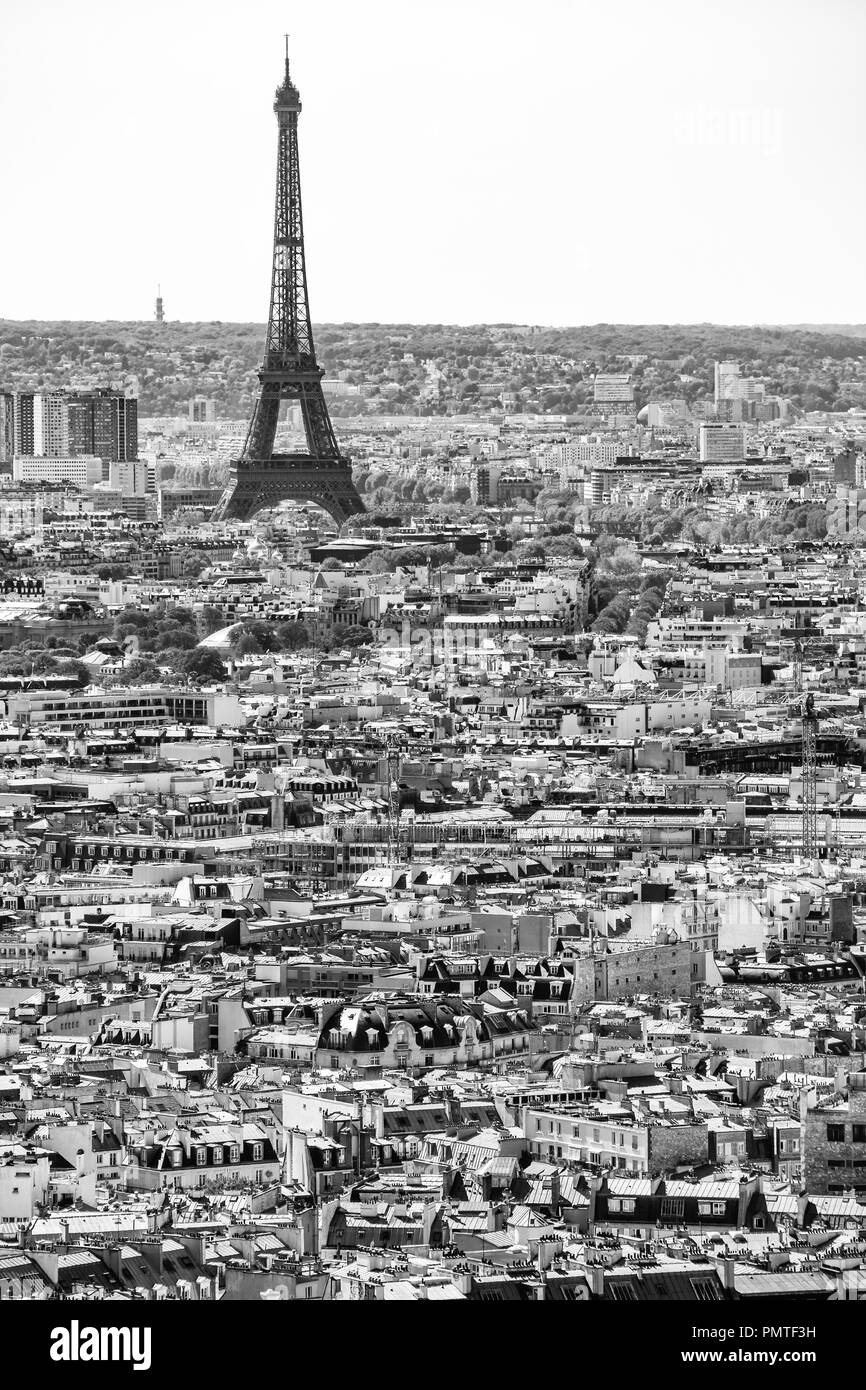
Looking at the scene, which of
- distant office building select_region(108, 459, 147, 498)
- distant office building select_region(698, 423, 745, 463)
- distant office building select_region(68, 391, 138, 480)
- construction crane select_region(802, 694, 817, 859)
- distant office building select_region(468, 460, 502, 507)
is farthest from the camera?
distant office building select_region(698, 423, 745, 463)

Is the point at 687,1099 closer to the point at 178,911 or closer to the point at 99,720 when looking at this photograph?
the point at 178,911

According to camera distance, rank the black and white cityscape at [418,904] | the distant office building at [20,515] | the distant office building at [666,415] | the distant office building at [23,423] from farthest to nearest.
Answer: the distant office building at [666,415] < the distant office building at [23,423] < the distant office building at [20,515] < the black and white cityscape at [418,904]

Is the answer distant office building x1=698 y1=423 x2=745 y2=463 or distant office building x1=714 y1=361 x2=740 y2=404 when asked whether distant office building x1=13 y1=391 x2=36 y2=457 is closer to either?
distant office building x1=698 y1=423 x2=745 y2=463

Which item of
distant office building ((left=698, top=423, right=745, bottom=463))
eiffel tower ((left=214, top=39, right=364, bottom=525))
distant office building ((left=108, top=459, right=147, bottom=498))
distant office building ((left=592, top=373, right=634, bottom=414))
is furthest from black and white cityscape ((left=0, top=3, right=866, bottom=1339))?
distant office building ((left=592, top=373, right=634, bottom=414))

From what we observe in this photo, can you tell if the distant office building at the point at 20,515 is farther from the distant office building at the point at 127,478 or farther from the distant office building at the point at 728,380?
the distant office building at the point at 728,380

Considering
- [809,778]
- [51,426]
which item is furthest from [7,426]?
[809,778]

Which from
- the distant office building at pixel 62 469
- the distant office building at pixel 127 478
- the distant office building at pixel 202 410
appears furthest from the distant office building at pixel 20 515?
the distant office building at pixel 202 410
